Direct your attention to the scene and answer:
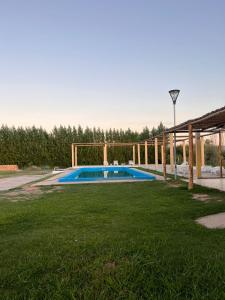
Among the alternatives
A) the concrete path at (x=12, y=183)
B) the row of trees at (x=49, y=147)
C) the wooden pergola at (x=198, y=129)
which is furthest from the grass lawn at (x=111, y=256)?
the row of trees at (x=49, y=147)

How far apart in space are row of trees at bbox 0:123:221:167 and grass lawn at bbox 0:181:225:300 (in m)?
23.1

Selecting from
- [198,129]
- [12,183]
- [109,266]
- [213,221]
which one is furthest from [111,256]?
[12,183]

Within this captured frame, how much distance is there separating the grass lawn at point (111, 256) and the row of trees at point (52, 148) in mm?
23050

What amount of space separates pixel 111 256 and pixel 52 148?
26.4 metres

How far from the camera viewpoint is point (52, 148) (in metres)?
28.6

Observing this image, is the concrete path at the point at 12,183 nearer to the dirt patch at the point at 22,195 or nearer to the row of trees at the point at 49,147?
the dirt patch at the point at 22,195

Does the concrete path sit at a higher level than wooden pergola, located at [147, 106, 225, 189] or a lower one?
lower

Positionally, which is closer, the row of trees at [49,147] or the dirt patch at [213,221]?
the dirt patch at [213,221]

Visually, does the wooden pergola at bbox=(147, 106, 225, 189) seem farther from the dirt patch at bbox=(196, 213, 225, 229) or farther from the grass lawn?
the grass lawn

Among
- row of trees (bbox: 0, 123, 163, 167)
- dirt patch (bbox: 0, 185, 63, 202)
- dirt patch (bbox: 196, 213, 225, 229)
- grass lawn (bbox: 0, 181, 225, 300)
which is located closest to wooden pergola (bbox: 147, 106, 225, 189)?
dirt patch (bbox: 196, 213, 225, 229)

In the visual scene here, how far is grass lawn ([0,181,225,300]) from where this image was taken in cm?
226

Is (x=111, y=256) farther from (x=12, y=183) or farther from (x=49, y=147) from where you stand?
(x=49, y=147)

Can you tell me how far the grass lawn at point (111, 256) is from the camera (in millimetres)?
2262

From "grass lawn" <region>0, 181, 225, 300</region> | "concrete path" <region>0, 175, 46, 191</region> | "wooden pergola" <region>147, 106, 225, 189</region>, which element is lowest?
"grass lawn" <region>0, 181, 225, 300</region>
